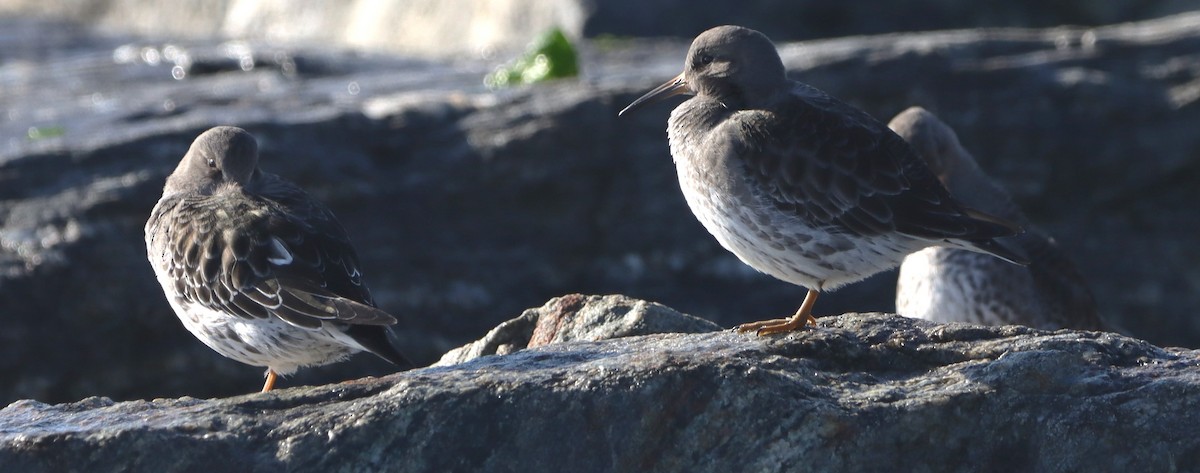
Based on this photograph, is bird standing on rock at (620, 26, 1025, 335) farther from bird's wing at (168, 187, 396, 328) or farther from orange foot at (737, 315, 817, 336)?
bird's wing at (168, 187, 396, 328)

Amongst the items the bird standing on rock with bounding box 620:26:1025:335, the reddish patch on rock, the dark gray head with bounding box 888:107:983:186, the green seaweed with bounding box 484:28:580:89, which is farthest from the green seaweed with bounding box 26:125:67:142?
the bird standing on rock with bounding box 620:26:1025:335

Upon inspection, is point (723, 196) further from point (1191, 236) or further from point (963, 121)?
point (1191, 236)

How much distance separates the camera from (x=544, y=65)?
49.2ft

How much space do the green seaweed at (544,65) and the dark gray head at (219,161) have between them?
21.0 ft

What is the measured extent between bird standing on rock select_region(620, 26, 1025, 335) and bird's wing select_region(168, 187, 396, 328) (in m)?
1.81

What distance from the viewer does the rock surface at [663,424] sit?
17.9 ft

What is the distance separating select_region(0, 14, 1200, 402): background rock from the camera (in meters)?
11.5

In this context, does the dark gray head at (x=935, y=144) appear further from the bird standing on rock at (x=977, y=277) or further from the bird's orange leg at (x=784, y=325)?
the bird's orange leg at (x=784, y=325)

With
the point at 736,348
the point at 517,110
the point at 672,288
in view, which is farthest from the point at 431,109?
the point at 736,348

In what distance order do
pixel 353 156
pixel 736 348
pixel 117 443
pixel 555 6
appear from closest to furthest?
pixel 117 443 → pixel 736 348 → pixel 353 156 → pixel 555 6

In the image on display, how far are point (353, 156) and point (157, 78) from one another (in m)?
5.42

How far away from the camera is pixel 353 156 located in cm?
1271

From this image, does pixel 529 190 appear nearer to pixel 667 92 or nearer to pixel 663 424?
pixel 667 92

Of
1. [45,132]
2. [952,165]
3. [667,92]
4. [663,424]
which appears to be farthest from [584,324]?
[45,132]
